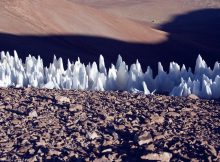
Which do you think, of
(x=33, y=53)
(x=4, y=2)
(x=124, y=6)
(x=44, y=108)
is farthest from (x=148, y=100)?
(x=124, y=6)

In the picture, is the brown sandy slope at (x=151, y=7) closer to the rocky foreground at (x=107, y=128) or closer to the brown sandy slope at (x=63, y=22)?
the brown sandy slope at (x=63, y=22)

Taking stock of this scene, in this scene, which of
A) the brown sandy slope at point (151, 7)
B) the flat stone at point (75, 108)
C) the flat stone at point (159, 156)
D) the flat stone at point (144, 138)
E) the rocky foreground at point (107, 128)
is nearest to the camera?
the flat stone at point (159, 156)

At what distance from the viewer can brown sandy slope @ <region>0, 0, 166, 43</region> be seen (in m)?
19.9

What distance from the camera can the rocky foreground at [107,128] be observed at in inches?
189

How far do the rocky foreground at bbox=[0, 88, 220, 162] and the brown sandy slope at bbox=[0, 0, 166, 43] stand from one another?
12.1 meters

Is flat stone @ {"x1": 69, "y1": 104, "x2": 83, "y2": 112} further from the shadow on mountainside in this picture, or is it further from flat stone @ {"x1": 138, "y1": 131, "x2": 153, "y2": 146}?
the shadow on mountainside

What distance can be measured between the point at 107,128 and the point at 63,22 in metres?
17.0

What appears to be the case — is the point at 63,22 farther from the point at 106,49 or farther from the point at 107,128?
the point at 107,128

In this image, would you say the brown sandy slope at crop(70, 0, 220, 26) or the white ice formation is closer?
the white ice formation

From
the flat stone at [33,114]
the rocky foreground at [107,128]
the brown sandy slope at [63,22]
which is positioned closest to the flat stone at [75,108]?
the rocky foreground at [107,128]

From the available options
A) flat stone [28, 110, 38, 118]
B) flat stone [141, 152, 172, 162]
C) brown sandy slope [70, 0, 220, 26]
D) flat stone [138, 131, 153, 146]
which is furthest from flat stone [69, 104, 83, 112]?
brown sandy slope [70, 0, 220, 26]

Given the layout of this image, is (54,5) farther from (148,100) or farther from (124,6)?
(124,6)

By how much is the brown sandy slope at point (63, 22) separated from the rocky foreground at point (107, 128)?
1209cm

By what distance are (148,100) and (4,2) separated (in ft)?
54.7
